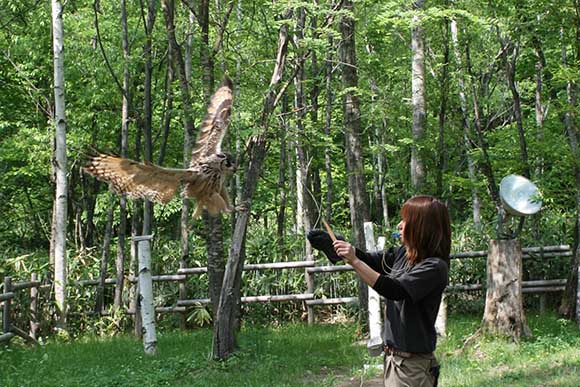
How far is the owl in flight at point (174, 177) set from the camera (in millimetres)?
4742

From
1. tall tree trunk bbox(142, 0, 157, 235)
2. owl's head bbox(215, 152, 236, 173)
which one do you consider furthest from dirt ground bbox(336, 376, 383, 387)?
tall tree trunk bbox(142, 0, 157, 235)

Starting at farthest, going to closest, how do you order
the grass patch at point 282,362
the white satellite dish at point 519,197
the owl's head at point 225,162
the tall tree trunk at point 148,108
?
the tall tree trunk at point 148,108 → the white satellite dish at point 519,197 → the grass patch at point 282,362 → the owl's head at point 225,162

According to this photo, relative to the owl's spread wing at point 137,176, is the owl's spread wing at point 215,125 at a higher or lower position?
higher

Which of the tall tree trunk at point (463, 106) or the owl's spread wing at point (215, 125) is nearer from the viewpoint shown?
the owl's spread wing at point (215, 125)

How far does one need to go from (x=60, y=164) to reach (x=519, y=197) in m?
6.92

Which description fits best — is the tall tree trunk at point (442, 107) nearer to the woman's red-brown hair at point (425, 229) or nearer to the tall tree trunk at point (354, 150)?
the tall tree trunk at point (354, 150)

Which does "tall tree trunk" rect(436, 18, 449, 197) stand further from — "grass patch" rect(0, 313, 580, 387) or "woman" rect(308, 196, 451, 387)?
"woman" rect(308, 196, 451, 387)

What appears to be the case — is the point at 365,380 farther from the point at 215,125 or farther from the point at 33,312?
the point at 33,312

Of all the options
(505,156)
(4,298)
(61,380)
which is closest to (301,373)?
(61,380)

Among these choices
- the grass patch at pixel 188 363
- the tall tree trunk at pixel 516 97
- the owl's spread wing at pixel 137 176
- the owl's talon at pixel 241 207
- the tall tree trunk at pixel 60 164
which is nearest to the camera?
the owl's spread wing at pixel 137 176

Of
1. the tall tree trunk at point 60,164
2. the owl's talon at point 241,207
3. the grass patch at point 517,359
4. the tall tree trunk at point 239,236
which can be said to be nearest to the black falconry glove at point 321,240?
the owl's talon at point 241,207

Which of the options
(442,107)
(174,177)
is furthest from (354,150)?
(174,177)

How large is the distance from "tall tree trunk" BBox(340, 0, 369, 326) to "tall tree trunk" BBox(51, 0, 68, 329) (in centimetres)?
435

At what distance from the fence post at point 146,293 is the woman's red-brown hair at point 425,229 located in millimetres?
6116
